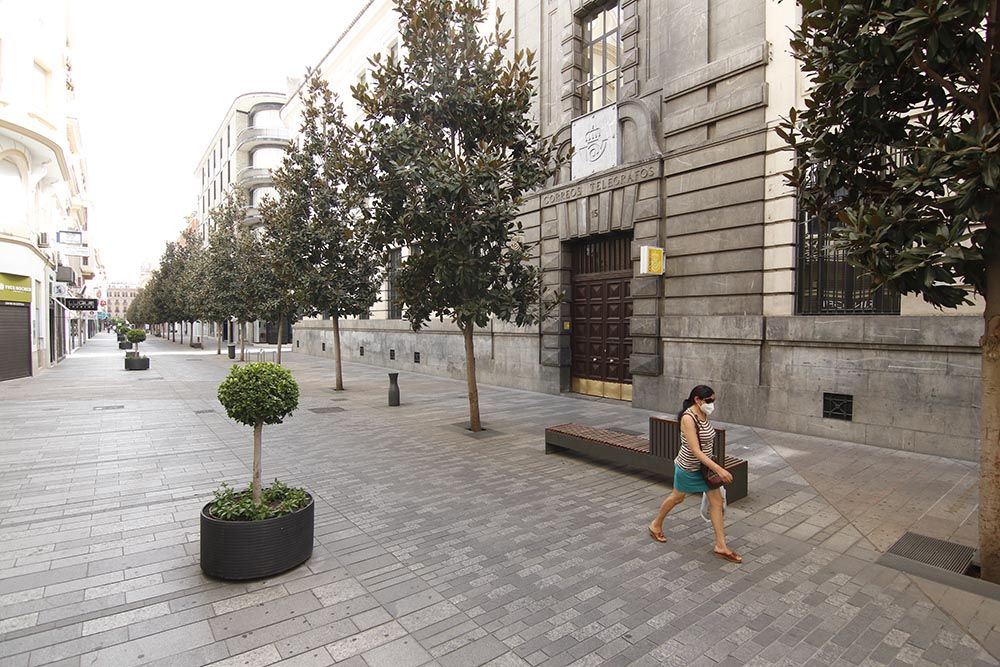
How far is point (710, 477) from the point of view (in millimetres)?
4484

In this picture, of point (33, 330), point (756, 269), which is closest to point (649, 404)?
point (756, 269)

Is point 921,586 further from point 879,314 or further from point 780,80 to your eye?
point 780,80

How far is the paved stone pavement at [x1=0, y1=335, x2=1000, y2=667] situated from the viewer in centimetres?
332

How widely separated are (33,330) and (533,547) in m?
24.8

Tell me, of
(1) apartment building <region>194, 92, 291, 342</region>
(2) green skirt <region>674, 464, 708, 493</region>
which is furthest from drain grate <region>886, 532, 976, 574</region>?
(1) apartment building <region>194, 92, 291, 342</region>

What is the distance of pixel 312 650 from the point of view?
127 inches

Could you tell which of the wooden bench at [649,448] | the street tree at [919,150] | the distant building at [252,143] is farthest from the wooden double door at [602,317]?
the distant building at [252,143]

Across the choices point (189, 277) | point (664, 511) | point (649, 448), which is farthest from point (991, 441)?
point (189, 277)

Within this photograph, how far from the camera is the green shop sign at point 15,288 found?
711 inches

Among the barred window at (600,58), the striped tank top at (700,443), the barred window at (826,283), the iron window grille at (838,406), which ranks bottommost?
the iron window grille at (838,406)

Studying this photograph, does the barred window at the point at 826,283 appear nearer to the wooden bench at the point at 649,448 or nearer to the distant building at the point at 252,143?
the wooden bench at the point at 649,448

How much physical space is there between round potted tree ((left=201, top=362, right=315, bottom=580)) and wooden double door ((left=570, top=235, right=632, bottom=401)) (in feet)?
31.9

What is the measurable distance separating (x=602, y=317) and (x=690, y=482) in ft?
31.5

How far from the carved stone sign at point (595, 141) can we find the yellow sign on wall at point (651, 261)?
2.80 m
